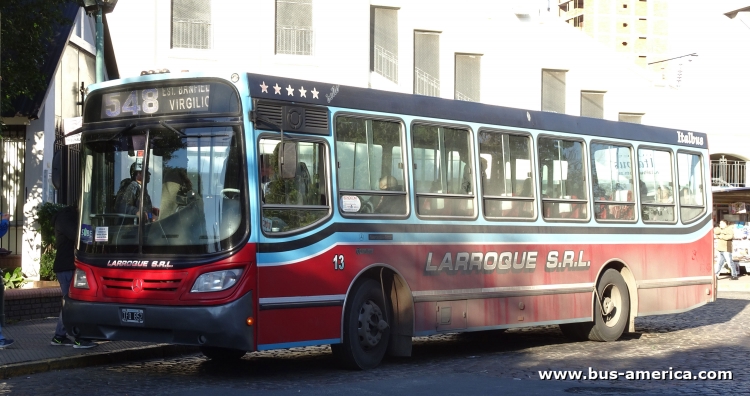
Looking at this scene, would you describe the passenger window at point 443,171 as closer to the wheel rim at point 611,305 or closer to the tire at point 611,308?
the tire at point 611,308

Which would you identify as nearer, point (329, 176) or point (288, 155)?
point (288, 155)

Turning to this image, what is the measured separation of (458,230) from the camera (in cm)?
1212

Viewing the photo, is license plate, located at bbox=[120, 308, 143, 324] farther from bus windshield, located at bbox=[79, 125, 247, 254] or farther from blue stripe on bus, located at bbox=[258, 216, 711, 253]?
blue stripe on bus, located at bbox=[258, 216, 711, 253]

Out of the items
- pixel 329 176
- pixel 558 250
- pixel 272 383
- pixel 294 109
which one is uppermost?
pixel 294 109

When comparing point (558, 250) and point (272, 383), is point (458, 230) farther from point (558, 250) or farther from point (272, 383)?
point (272, 383)

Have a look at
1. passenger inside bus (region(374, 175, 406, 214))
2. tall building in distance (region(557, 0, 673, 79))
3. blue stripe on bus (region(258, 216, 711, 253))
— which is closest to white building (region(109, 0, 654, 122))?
blue stripe on bus (region(258, 216, 711, 253))

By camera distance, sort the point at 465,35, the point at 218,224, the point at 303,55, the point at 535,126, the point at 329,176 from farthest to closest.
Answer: the point at 465,35 → the point at 303,55 → the point at 535,126 → the point at 329,176 → the point at 218,224

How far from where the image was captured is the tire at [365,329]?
1061cm

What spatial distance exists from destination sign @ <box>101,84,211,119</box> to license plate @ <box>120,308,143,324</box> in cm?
192

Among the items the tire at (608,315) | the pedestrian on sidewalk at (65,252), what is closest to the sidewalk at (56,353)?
the pedestrian on sidewalk at (65,252)

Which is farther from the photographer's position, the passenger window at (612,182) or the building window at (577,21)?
the building window at (577,21)

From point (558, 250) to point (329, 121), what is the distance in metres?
4.35

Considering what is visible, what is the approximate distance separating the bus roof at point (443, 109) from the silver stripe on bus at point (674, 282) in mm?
2092

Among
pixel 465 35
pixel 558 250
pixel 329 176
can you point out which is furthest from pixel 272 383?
pixel 465 35
